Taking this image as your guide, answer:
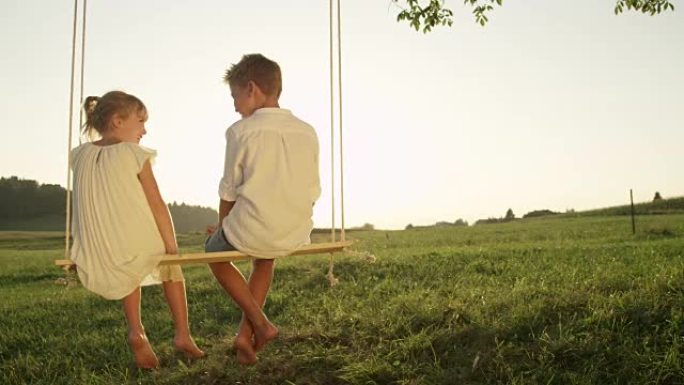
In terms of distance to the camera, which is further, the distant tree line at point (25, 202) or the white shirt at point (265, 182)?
the distant tree line at point (25, 202)

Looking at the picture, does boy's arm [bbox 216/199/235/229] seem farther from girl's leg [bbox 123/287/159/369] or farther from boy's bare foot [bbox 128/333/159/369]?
boy's bare foot [bbox 128/333/159/369]

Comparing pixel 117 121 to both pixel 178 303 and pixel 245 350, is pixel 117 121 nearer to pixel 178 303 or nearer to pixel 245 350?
pixel 178 303

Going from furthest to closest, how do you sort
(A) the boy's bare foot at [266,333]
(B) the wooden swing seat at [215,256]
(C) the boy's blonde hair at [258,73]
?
1. (A) the boy's bare foot at [266,333]
2. (C) the boy's blonde hair at [258,73]
3. (B) the wooden swing seat at [215,256]

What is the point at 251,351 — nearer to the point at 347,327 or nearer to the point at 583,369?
the point at 347,327

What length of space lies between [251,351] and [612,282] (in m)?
4.10

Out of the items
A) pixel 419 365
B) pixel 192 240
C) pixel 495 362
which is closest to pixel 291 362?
pixel 419 365

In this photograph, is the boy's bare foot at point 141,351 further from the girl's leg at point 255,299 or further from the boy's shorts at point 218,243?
the boy's shorts at point 218,243

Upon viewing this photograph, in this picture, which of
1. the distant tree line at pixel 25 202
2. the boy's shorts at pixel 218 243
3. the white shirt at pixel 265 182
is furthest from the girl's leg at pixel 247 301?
the distant tree line at pixel 25 202

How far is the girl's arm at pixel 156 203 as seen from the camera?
196 inches

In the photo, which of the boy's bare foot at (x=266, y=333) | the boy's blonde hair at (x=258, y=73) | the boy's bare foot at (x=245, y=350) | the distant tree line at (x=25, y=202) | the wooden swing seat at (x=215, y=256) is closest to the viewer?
the wooden swing seat at (x=215, y=256)

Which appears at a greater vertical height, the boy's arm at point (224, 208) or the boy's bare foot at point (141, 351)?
the boy's arm at point (224, 208)

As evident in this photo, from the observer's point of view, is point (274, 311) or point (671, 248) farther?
point (671, 248)

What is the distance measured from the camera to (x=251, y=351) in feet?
16.3

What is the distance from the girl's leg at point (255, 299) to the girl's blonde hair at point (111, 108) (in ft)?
4.51
